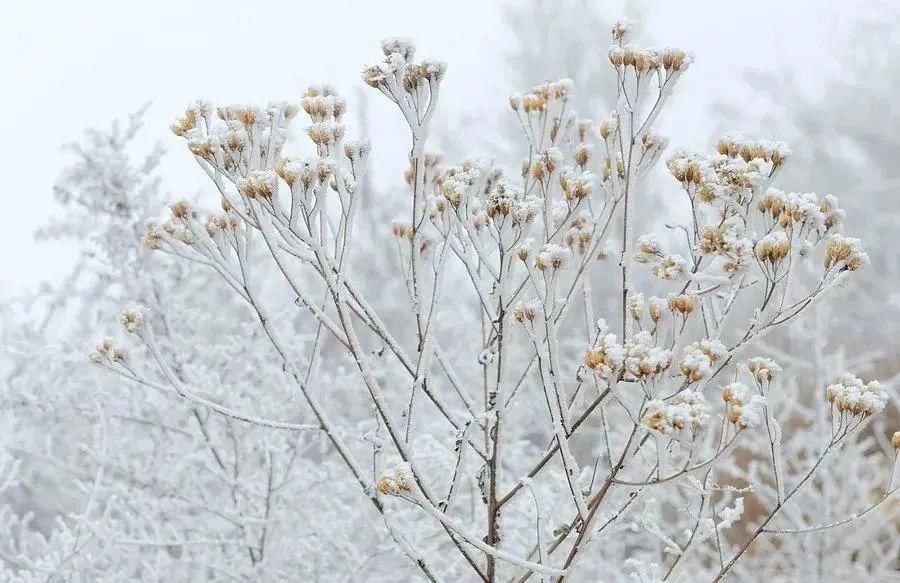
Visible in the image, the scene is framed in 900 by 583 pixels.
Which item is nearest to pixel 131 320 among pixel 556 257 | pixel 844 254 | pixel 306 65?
pixel 556 257

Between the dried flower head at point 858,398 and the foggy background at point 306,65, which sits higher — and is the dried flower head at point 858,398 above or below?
below

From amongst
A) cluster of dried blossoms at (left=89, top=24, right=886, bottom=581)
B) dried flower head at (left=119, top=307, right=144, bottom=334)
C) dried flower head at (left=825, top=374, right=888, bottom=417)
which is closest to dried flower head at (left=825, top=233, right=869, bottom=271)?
cluster of dried blossoms at (left=89, top=24, right=886, bottom=581)

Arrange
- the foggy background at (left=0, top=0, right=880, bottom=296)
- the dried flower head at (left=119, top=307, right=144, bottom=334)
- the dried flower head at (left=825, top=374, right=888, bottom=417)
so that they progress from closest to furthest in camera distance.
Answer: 1. the dried flower head at (left=825, top=374, right=888, bottom=417)
2. the dried flower head at (left=119, top=307, right=144, bottom=334)
3. the foggy background at (left=0, top=0, right=880, bottom=296)

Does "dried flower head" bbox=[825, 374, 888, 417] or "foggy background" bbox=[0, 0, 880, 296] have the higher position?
"foggy background" bbox=[0, 0, 880, 296]

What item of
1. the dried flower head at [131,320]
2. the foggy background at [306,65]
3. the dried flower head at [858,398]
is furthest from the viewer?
the foggy background at [306,65]

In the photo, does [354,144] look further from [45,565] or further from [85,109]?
[85,109]

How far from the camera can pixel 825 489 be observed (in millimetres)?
3459

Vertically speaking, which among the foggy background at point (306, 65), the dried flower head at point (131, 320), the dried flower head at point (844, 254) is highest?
the foggy background at point (306, 65)

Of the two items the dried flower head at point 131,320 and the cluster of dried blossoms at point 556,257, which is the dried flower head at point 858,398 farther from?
the dried flower head at point 131,320

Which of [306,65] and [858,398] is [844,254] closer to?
[858,398]

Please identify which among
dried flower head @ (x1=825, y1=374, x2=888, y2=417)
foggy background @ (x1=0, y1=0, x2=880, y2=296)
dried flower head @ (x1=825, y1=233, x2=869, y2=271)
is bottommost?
dried flower head @ (x1=825, y1=374, x2=888, y2=417)

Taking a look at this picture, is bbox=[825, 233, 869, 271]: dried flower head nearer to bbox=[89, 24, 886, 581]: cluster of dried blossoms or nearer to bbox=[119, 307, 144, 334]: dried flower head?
bbox=[89, 24, 886, 581]: cluster of dried blossoms

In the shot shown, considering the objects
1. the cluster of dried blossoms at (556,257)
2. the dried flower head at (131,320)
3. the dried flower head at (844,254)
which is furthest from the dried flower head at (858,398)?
the dried flower head at (131,320)

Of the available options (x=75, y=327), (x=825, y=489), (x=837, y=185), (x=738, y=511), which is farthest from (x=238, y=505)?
(x=837, y=185)
